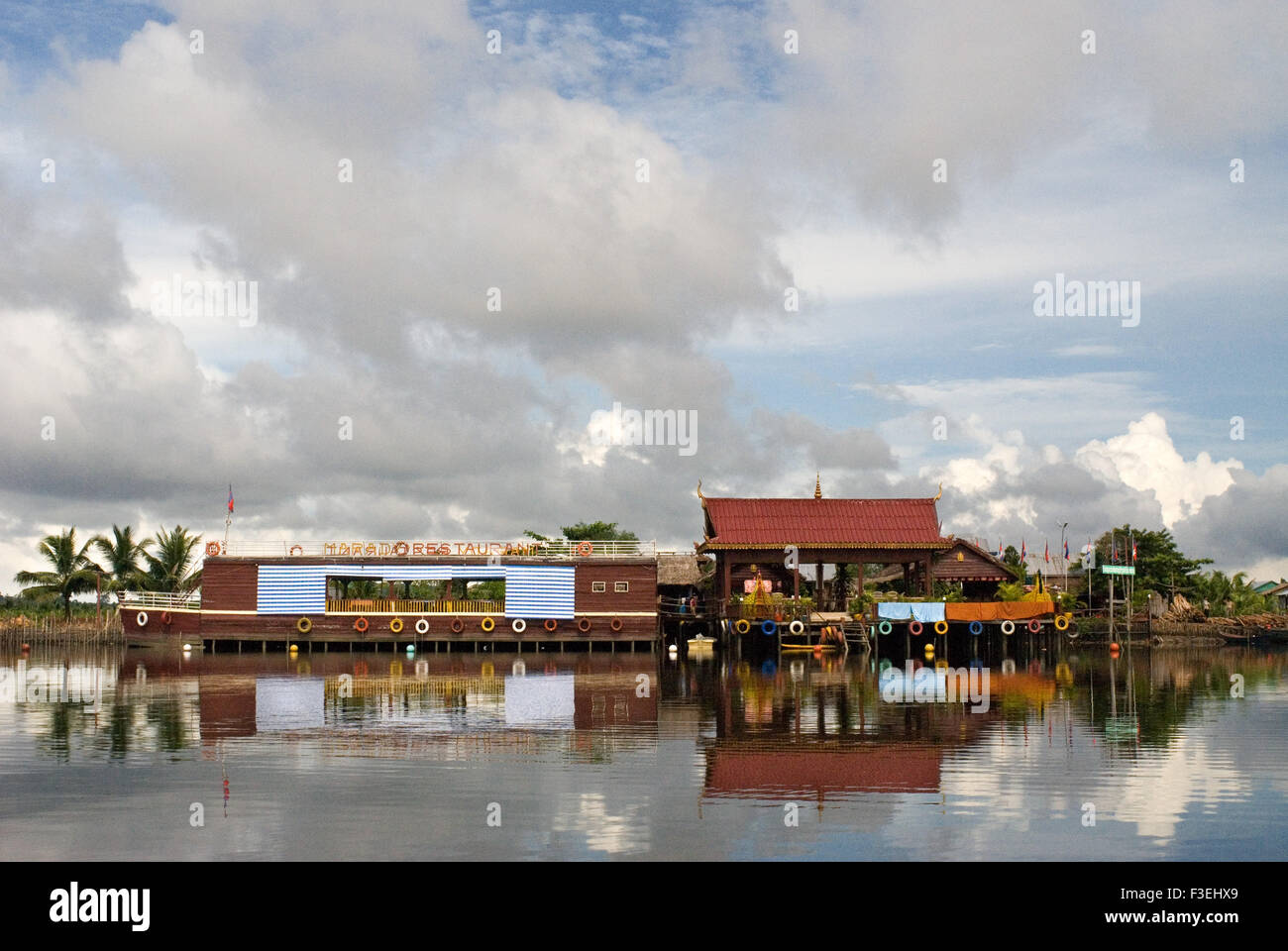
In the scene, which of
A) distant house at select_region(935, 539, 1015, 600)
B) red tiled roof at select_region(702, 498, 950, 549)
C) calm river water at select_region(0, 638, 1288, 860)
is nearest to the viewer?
calm river water at select_region(0, 638, 1288, 860)

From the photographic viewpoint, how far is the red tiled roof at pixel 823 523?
53562 millimetres

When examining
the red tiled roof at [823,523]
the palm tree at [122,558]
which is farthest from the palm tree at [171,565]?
the red tiled roof at [823,523]

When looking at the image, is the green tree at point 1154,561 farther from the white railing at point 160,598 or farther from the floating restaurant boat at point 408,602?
the white railing at point 160,598

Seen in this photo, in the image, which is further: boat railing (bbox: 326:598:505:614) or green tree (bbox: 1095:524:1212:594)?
green tree (bbox: 1095:524:1212:594)

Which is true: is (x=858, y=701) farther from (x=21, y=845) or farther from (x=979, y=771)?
(x=21, y=845)

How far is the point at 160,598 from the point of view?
186ft

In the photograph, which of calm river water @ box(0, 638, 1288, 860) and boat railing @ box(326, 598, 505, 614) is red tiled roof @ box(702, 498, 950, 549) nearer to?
boat railing @ box(326, 598, 505, 614)

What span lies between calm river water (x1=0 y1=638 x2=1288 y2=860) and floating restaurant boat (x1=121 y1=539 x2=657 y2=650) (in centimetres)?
2079

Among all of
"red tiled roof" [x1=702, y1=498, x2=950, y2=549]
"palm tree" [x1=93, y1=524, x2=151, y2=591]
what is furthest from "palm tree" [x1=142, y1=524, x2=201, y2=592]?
"red tiled roof" [x1=702, y1=498, x2=950, y2=549]

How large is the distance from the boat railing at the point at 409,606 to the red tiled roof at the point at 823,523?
37.0 feet

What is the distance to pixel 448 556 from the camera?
180 ft

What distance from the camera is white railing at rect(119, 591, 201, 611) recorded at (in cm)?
5472
